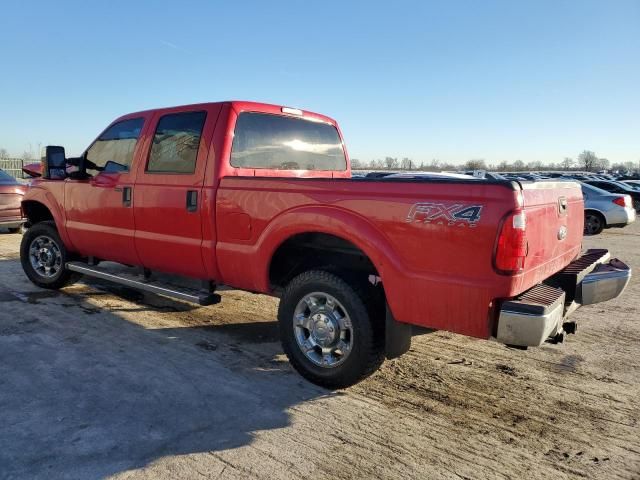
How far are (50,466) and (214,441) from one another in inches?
33.2

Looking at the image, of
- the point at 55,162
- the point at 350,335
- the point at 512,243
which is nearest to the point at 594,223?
the point at 350,335

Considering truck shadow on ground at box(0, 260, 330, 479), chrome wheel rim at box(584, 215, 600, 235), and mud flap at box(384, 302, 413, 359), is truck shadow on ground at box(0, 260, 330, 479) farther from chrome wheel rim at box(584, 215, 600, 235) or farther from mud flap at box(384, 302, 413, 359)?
chrome wheel rim at box(584, 215, 600, 235)

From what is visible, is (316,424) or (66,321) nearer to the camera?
(316,424)

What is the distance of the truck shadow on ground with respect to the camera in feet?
8.98

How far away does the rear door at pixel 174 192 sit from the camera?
171 inches

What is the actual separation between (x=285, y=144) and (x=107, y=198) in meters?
1.96

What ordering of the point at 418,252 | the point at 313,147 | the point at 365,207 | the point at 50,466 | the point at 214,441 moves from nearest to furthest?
1. the point at 50,466
2. the point at 214,441
3. the point at 418,252
4. the point at 365,207
5. the point at 313,147

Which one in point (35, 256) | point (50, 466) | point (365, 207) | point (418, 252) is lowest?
point (50, 466)

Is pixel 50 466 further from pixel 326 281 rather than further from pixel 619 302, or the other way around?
pixel 619 302

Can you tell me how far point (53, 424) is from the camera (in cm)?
300

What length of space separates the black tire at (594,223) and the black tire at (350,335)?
13.1 metres

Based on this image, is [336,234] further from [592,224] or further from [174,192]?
[592,224]

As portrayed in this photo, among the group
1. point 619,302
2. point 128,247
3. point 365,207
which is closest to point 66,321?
point 128,247

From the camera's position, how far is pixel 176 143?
4.63 meters
